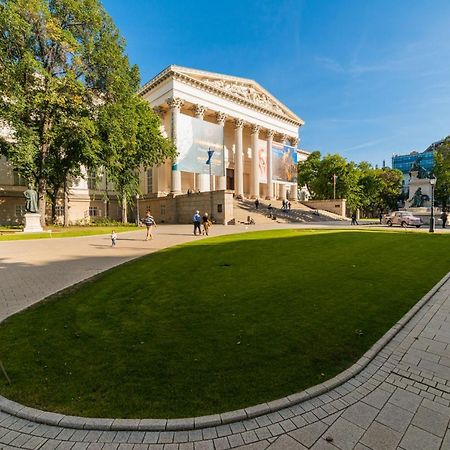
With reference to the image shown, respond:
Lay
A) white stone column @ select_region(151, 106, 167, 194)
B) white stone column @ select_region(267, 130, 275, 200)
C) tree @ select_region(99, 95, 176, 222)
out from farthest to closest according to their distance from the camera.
A: white stone column @ select_region(267, 130, 275, 200), white stone column @ select_region(151, 106, 167, 194), tree @ select_region(99, 95, 176, 222)

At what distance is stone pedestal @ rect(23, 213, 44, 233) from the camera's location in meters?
24.2

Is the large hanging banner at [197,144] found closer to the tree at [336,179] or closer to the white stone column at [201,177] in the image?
the white stone column at [201,177]

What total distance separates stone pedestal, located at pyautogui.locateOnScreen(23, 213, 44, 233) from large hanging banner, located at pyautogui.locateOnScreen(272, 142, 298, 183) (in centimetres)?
3390

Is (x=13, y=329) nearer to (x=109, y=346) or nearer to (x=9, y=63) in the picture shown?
(x=109, y=346)

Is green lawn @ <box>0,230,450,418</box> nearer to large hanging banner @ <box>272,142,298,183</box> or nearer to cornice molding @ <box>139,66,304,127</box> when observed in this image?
cornice molding @ <box>139,66,304,127</box>

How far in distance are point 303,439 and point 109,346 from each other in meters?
3.04

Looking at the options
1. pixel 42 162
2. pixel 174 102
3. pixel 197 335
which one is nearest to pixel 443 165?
pixel 174 102

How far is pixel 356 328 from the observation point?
482 centimetres

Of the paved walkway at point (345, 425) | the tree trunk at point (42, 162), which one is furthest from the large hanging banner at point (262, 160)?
the paved walkway at point (345, 425)

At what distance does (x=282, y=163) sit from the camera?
48.2 meters

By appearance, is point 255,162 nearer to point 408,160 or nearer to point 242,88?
point 242,88

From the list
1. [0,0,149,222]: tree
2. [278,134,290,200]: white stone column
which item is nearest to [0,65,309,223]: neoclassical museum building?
[278,134,290,200]: white stone column

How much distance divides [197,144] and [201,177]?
7.12 metres

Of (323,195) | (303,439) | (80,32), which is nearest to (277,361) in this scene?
(303,439)
